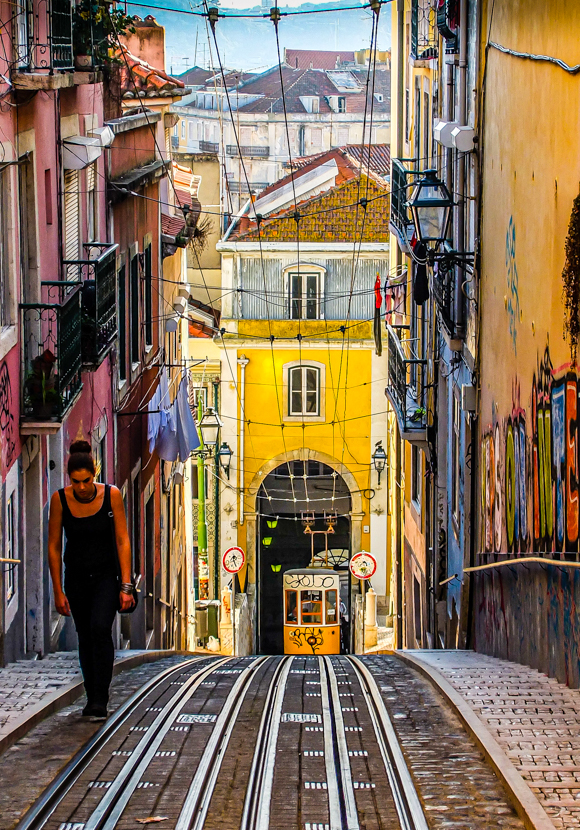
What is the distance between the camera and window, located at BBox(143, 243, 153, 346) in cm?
1958

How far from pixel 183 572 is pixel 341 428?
9.10 metres

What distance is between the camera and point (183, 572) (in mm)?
26141

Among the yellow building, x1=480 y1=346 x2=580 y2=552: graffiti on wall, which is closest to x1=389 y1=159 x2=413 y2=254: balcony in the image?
x1=480 y1=346 x2=580 y2=552: graffiti on wall

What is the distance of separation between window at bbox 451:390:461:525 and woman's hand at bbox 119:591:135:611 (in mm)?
7675

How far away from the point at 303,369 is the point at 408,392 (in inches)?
577

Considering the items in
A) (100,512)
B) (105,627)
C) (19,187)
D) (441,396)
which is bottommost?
(105,627)

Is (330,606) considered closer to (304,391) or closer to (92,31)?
(304,391)

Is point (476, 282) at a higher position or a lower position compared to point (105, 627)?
higher

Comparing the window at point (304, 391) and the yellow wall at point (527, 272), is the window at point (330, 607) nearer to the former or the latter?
the window at point (304, 391)

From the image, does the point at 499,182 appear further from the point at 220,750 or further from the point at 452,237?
the point at 220,750

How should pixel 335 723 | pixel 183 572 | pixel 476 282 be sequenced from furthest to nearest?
pixel 183 572 < pixel 476 282 < pixel 335 723

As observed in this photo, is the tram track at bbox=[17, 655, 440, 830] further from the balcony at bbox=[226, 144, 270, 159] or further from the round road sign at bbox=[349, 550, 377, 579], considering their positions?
the balcony at bbox=[226, 144, 270, 159]

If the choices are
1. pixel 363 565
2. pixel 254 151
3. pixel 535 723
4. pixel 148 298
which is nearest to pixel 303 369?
pixel 363 565

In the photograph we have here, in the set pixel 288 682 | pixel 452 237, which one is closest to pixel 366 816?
pixel 288 682
